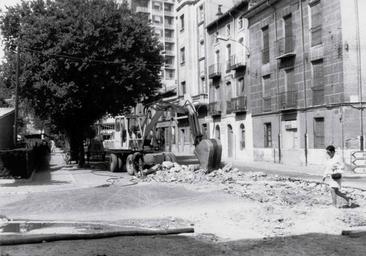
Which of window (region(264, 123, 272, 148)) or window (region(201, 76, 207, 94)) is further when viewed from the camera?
window (region(201, 76, 207, 94))

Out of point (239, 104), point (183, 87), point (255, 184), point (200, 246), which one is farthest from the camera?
point (183, 87)

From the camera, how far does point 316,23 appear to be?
26109 mm

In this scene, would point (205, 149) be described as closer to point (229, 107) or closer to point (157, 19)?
point (229, 107)

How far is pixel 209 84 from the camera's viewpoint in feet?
136

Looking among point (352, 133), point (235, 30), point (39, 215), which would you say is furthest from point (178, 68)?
point (39, 215)

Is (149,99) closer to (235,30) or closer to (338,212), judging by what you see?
(235,30)

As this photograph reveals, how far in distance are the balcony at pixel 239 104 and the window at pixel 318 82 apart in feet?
28.7

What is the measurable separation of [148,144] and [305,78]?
10.1 metres

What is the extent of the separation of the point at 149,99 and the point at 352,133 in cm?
1241

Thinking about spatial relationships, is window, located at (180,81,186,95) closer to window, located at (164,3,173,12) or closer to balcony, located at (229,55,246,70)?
balcony, located at (229,55,246,70)

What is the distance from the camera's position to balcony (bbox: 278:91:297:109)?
27.8m

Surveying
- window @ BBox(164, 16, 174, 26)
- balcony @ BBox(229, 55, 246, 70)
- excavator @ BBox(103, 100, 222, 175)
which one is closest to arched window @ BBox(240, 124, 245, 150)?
balcony @ BBox(229, 55, 246, 70)

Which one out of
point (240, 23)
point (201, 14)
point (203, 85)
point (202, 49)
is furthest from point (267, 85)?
point (201, 14)

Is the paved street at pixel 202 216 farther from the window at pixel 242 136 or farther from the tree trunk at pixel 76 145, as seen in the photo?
the window at pixel 242 136
